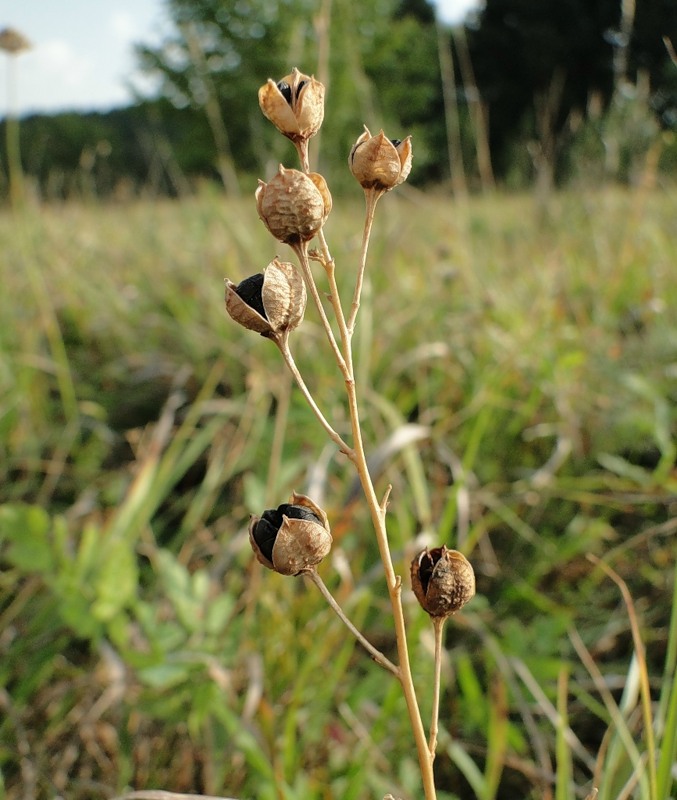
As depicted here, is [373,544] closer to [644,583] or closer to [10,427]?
[644,583]

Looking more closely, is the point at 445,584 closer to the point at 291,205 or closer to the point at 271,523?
the point at 271,523

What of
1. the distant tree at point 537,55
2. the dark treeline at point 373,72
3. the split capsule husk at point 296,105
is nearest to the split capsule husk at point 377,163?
the split capsule husk at point 296,105

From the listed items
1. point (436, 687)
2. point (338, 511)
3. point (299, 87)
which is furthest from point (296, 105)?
point (338, 511)

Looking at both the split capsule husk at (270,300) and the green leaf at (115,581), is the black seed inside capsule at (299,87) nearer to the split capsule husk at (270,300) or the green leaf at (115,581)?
the split capsule husk at (270,300)

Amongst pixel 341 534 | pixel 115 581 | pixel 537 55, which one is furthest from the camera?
pixel 537 55

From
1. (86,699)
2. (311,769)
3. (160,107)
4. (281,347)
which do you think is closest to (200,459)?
(86,699)

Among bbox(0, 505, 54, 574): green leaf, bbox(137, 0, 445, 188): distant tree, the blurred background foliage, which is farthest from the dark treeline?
bbox(0, 505, 54, 574): green leaf
